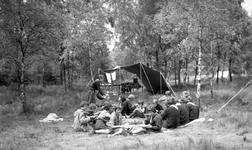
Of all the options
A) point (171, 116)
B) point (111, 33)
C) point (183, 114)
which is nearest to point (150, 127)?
point (171, 116)

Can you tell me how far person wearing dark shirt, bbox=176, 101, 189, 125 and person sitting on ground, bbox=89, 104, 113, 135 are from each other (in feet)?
6.45

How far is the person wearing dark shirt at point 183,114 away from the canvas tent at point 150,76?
6097 millimetres

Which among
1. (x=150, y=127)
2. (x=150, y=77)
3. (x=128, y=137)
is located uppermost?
(x=150, y=77)

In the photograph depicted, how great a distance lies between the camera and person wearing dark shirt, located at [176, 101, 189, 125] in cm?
705

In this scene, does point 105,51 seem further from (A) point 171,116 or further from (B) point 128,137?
(B) point 128,137

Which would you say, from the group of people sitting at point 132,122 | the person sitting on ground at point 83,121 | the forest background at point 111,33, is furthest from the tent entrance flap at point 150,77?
the person sitting on ground at point 83,121

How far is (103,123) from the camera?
6691mm

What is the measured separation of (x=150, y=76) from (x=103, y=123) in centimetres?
836

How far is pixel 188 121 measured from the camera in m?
7.41

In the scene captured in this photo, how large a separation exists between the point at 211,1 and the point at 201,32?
5.07 ft

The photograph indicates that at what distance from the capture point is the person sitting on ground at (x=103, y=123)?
21.1 feet

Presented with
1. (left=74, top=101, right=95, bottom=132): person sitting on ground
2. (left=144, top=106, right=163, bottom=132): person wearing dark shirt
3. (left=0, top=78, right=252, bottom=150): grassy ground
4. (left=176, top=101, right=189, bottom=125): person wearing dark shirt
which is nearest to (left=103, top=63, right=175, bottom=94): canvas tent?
(left=0, top=78, right=252, bottom=150): grassy ground

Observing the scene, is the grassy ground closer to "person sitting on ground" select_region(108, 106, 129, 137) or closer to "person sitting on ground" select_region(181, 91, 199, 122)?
"person sitting on ground" select_region(108, 106, 129, 137)

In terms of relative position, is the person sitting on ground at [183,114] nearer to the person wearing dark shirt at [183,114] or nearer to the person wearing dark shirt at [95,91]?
the person wearing dark shirt at [183,114]
